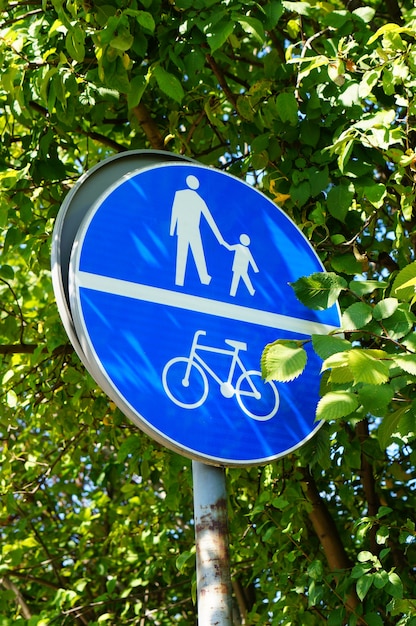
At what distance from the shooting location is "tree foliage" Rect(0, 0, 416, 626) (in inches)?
98.9

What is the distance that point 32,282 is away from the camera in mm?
6414

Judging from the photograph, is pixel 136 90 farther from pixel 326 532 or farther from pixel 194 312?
pixel 326 532

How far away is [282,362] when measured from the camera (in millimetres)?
1936

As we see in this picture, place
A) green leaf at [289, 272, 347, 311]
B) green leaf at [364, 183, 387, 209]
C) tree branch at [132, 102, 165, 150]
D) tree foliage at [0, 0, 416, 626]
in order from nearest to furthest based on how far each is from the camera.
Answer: green leaf at [289, 272, 347, 311] → tree foliage at [0, 0, 416, 626] → green leaf at [364, 183, 387, 209] → tree branch at [132, 102, 165, 150]

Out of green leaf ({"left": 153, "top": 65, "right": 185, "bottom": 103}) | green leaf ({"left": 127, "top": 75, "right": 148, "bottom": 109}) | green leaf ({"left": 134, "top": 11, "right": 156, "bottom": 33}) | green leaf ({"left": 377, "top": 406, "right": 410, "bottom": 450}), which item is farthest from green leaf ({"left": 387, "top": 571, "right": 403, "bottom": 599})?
green leaf ({"left": 134, "top": 11, "right": 156, "bottom": 33})

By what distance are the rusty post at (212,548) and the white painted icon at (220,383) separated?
0.17 meters

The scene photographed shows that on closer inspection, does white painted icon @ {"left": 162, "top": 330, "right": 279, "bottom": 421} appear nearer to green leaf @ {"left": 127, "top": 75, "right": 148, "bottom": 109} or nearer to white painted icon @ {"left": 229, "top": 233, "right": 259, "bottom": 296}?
white painted icon @ {"left": 229, "top": 233, "right": 259, "bottom": 296}

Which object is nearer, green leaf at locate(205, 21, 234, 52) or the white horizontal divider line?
the white horizontal divider line

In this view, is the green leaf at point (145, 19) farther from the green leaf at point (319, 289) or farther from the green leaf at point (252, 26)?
the green leaf at point (319, 289)

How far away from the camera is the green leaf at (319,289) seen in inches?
85.7

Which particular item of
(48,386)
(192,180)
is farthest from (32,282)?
(192,180)

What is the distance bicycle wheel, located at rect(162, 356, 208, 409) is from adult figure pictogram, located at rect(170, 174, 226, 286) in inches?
8.2

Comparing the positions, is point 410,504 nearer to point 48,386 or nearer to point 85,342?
point 48,386

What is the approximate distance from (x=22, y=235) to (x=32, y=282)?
93.9 inches
